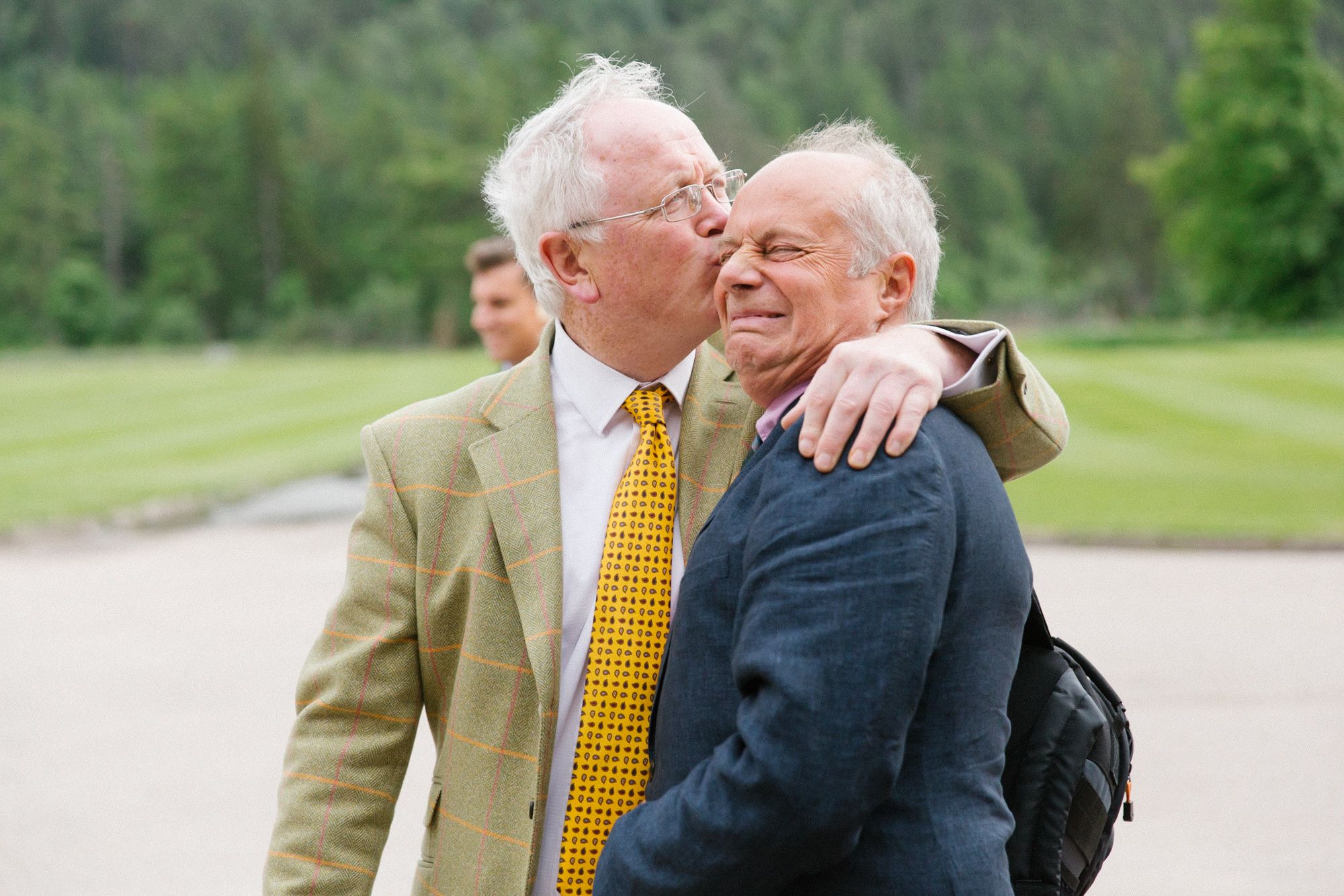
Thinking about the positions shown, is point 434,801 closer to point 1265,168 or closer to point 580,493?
point 580,493

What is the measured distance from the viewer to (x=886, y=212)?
65.1 inches

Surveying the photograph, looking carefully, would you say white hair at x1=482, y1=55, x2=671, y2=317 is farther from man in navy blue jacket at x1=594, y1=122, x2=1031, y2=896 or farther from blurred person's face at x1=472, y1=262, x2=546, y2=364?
blurred person's face at x1=472, y1=262, x2=546, y2=364

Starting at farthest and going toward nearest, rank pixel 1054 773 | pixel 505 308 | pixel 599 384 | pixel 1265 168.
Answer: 1. pixel 1265 168
2. pixel 505 308
3. pixel 599 384
4. pixel 1054 773

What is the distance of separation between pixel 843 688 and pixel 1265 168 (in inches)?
1768

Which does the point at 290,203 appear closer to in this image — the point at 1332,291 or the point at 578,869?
the point at 1332,291

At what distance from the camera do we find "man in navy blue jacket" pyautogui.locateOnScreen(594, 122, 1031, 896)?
1323 mm

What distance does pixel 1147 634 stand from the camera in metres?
7.92

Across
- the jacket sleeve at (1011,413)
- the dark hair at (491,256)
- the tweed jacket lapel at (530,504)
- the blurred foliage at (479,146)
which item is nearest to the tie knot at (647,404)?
the tweed jacket lapel at (530,504)

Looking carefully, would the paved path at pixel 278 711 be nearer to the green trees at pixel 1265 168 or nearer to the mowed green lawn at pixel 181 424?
the mowed green lawn at pixel 181 424

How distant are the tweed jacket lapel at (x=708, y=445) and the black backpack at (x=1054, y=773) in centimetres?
56

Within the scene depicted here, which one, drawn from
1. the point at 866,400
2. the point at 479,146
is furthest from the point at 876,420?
the point at 479,146

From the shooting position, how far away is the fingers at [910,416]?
1401 millimetres

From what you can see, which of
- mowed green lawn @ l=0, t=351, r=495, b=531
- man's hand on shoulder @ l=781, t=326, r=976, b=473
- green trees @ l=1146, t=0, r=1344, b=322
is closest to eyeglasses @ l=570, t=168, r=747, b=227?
man's hand on shoulder @ l=781, t=326, r=976, b=473

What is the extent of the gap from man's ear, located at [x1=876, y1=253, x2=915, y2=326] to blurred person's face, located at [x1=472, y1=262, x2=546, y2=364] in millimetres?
4638
